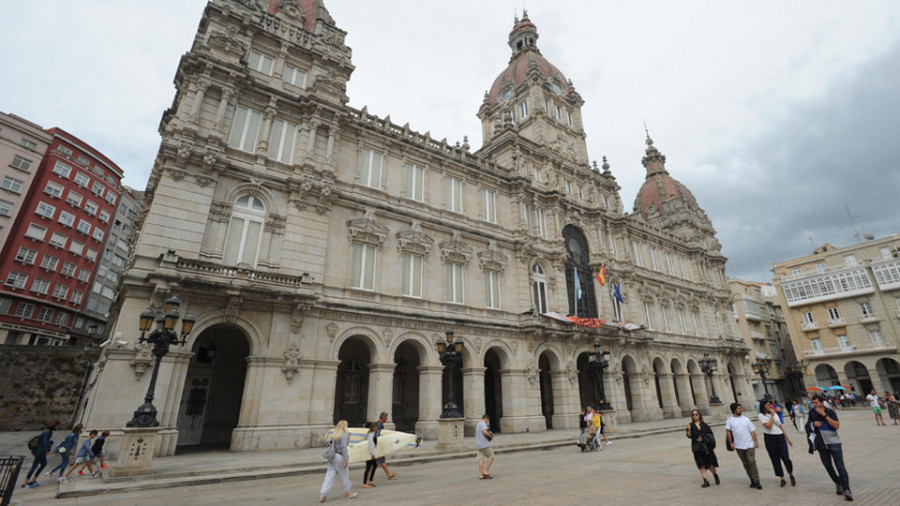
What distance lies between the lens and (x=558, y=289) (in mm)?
28266

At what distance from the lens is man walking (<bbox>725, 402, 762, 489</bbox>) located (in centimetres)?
808

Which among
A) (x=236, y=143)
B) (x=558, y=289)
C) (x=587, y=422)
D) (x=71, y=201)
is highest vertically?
(x=71, y=201)

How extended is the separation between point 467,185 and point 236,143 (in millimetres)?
13694

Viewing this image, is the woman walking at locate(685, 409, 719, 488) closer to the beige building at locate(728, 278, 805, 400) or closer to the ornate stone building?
the ornate stone building

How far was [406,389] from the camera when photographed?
2359 centimetres

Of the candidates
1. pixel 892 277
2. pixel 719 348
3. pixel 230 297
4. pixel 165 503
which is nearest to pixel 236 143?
pixel 230 297

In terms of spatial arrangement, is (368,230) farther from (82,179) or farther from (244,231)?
(82,179)

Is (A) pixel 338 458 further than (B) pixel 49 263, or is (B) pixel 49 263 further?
(B) pixel 49 263

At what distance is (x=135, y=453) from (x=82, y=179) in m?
52.5

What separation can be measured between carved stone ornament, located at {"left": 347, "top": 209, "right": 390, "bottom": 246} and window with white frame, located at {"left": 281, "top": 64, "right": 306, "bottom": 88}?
805cm

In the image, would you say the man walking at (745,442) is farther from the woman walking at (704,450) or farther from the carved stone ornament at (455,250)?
the carved stone ornament at (455,250)

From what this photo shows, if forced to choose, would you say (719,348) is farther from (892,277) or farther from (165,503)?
(165,503)

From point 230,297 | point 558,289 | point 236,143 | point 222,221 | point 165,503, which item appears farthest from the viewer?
point 558,289

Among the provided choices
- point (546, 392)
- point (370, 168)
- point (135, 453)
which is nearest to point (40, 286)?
point (370, 168)
